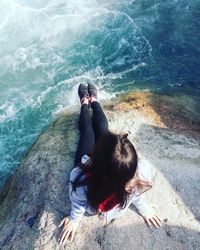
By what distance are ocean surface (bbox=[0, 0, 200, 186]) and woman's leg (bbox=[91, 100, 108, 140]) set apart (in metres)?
2.02

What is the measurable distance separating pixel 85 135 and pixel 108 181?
7.06ft

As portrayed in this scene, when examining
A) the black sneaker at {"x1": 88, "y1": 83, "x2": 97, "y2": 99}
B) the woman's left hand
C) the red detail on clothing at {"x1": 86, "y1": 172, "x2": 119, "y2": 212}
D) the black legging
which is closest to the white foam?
the black sneaker at {"x1": 88, "y1": 83, "x2": 97, "y2": 99}

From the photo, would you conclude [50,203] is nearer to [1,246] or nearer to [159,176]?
[1,246]

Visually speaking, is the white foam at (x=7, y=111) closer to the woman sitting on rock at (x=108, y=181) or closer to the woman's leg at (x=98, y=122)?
the woman's leg at (x=98, y=122)

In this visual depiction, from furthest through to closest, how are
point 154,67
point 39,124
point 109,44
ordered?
1. point 109,44
2. point 154,67
3. point 39,124

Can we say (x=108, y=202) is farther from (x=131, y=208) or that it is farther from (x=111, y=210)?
(x=131, y=208)

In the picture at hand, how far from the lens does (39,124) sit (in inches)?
329

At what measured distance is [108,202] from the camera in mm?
4129

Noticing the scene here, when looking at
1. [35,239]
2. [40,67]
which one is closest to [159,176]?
[35,239]

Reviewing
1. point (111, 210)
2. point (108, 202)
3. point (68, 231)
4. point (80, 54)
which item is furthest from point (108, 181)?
point (80, 54)

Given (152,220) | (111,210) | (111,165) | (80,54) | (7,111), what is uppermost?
(111,165)

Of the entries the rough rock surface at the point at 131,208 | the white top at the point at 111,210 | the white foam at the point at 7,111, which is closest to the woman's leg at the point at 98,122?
the rough rock surface at the point at 131,208

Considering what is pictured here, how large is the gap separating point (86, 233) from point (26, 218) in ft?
2.80

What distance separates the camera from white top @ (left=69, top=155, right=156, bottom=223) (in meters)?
4.31
